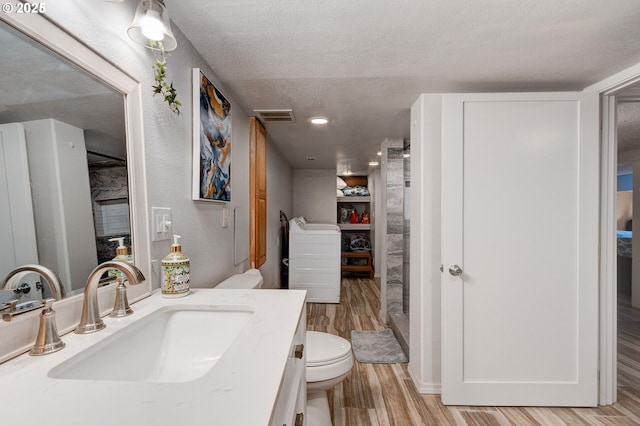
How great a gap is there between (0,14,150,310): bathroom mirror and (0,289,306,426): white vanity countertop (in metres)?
0.17

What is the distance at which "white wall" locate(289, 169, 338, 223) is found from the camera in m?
5.11

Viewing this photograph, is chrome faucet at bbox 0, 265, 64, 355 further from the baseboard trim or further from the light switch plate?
the baseboard trim

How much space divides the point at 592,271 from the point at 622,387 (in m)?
0.94

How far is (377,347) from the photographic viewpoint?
8.18 ft

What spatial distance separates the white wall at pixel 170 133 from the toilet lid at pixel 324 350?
2.09ft

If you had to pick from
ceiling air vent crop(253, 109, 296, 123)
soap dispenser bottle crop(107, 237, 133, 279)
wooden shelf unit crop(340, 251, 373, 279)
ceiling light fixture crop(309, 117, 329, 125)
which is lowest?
wooden shelf unit crop(340, 251, 373, 279)

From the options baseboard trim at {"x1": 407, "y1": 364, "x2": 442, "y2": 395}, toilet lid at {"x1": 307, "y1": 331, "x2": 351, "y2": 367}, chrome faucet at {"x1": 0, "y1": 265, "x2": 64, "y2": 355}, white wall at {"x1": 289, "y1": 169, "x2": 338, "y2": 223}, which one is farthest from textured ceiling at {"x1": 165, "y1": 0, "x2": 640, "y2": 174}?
white wall at {"x1": 289, "y1": 169, "x2": 338, "y2": 223}

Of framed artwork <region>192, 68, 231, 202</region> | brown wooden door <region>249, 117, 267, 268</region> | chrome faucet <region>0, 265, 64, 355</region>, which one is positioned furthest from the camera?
brown wooden door <region>249, 117, 267, 268</region>

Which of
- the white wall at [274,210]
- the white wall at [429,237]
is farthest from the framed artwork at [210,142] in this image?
the white wall at [274,210]

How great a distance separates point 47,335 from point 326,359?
114cm

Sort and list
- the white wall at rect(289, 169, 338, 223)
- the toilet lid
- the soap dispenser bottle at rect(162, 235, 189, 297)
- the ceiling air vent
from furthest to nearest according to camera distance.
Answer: the white wall at rect(289, 169, 338, 223), the ceiling air vent, the toilet lid, the soap dispenser bottle at rect(162, 235, 189, 297)

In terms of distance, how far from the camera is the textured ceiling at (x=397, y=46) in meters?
1.09

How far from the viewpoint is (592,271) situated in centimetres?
167

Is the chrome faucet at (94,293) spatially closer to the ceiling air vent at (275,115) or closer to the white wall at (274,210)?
the ceiling air vent at (275,115)
